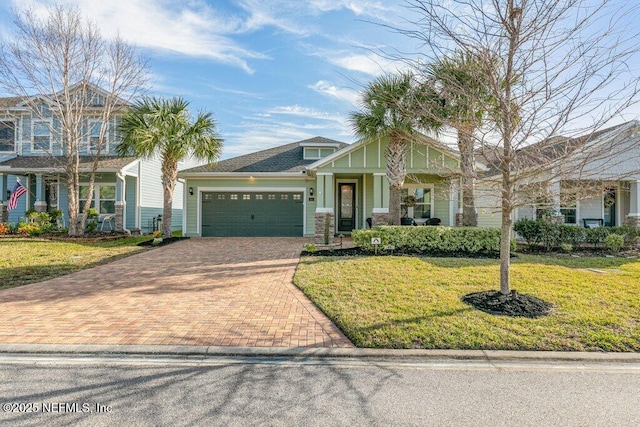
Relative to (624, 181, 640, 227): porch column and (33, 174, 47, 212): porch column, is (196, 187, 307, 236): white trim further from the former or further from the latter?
(624, 181, 640, 227): porch column

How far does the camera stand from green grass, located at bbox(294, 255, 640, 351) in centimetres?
415

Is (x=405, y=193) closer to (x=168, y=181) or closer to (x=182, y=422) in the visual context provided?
(x=168, y=181)

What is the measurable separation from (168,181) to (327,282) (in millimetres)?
9696

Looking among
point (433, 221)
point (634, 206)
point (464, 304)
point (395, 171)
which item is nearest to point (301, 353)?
point (464, 304)

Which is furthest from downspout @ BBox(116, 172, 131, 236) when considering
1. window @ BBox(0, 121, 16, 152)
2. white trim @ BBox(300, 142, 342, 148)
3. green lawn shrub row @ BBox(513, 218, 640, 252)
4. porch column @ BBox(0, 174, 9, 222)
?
green lawn shrub row @ BBox(513, 218, 640, 252)

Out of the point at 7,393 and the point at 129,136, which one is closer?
the point at 7,393

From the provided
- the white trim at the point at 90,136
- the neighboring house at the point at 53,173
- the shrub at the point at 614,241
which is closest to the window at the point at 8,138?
the neighboring house at the point at 53,173

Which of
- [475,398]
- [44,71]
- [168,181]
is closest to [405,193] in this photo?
[168,181]

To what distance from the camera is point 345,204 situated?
16.1 metres

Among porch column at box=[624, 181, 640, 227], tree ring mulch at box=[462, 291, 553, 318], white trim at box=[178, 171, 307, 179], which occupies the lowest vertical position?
tree ring mulch at box=[462, 291, 553, 318]

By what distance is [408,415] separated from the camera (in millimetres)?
2740

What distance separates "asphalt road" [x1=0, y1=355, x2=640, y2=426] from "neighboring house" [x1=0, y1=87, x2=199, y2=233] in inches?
553

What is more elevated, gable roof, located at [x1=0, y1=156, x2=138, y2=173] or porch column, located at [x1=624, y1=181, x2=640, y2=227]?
gable roof, located at [x1=0, y1=156, x2=138, y2=173]

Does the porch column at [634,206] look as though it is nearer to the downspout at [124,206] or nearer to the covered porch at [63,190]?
the downspout at [124,206]
